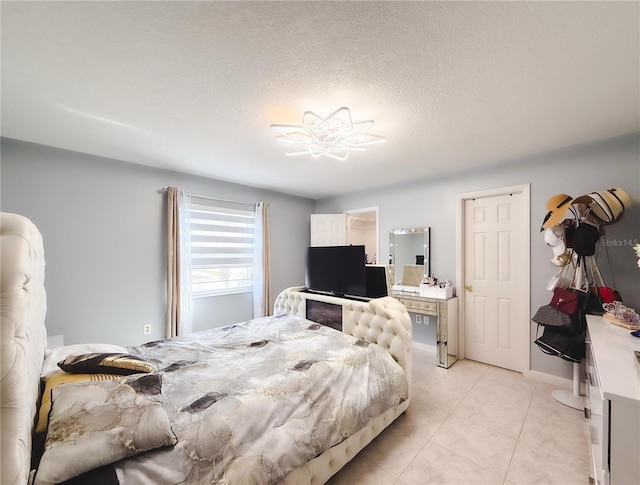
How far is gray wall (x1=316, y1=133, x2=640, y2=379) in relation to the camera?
2.35m

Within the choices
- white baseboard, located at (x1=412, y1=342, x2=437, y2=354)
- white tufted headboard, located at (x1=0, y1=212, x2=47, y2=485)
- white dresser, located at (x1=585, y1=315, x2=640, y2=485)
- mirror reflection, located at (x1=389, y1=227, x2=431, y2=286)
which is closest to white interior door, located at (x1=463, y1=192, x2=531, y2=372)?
white baseboard, located at (x1=412, y1=342, x2=437, y2=354)

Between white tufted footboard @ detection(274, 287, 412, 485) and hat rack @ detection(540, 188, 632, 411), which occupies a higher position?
hat rack @ detection(540, 188, 632, 411)

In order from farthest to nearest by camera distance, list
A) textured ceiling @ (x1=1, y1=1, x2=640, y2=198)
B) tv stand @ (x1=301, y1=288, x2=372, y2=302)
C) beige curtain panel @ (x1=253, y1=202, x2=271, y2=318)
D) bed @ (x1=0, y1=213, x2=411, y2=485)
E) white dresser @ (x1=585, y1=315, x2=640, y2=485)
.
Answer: beige curtain panel @ (x1=253, y1=202, x2=271, y2=318) → tv stand @ (x1=301, y1=288, x2=372, y2=302) → textured ceiling @ (x1=1, y1=1, x2=640, y2=198) → white dresser @ (x1=585, y1=315, x2=640, y2=485) → bed @ (x1=0, y1=213, x2=411, y2=485)

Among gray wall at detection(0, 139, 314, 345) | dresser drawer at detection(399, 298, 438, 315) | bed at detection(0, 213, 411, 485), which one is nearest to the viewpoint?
bed at detection(0, 213, 411, 485)

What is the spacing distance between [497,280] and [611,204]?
135 cm

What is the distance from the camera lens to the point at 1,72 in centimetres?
152

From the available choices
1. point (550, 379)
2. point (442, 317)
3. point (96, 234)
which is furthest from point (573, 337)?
point (96, 234)

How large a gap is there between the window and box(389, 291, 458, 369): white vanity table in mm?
2527

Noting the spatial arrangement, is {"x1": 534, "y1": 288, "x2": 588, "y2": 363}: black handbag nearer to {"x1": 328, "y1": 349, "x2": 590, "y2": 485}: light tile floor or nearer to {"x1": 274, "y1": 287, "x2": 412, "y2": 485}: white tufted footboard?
{"x1": 328, "y1": 349, "x2": 590, "y2": 485}: light tile floor

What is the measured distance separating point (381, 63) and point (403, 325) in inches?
75.6

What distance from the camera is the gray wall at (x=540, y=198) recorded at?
2.35 m

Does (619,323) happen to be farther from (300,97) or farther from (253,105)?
(253,105)

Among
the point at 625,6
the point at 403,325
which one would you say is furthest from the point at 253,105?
the point at 403,325

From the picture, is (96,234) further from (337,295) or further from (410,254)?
(410,254)
